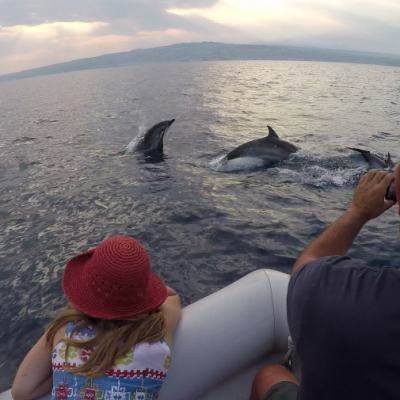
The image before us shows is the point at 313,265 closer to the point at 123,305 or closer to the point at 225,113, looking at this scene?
the point at 123,305

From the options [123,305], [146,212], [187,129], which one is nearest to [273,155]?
[146,212]

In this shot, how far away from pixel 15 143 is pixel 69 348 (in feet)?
51.7

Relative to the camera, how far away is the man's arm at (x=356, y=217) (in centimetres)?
243

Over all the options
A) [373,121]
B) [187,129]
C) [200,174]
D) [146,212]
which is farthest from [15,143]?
[373,121]

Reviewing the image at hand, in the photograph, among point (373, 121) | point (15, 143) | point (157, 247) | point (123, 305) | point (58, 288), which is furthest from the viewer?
point (373, 121)

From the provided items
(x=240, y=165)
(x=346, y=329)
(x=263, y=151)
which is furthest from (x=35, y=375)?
(x=263, y=151)

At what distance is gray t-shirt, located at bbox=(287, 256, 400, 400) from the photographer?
1631mm

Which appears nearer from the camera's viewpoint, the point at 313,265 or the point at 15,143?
the point at 313,265

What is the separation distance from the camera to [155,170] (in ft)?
35.4

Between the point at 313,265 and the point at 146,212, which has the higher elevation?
the point at 313,265

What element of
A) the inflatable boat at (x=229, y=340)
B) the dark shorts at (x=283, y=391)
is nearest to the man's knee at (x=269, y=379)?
the dark shorts at (x=283, y=391)

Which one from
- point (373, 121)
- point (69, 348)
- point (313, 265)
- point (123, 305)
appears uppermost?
point (313, 265)

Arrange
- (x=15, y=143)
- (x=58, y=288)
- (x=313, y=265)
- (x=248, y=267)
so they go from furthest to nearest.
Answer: (x=15, y=143) < (x=248, y=267) < (x=58, y=288) < (x=313, y=265)

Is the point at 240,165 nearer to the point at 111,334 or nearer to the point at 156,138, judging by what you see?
the point at 156,138
